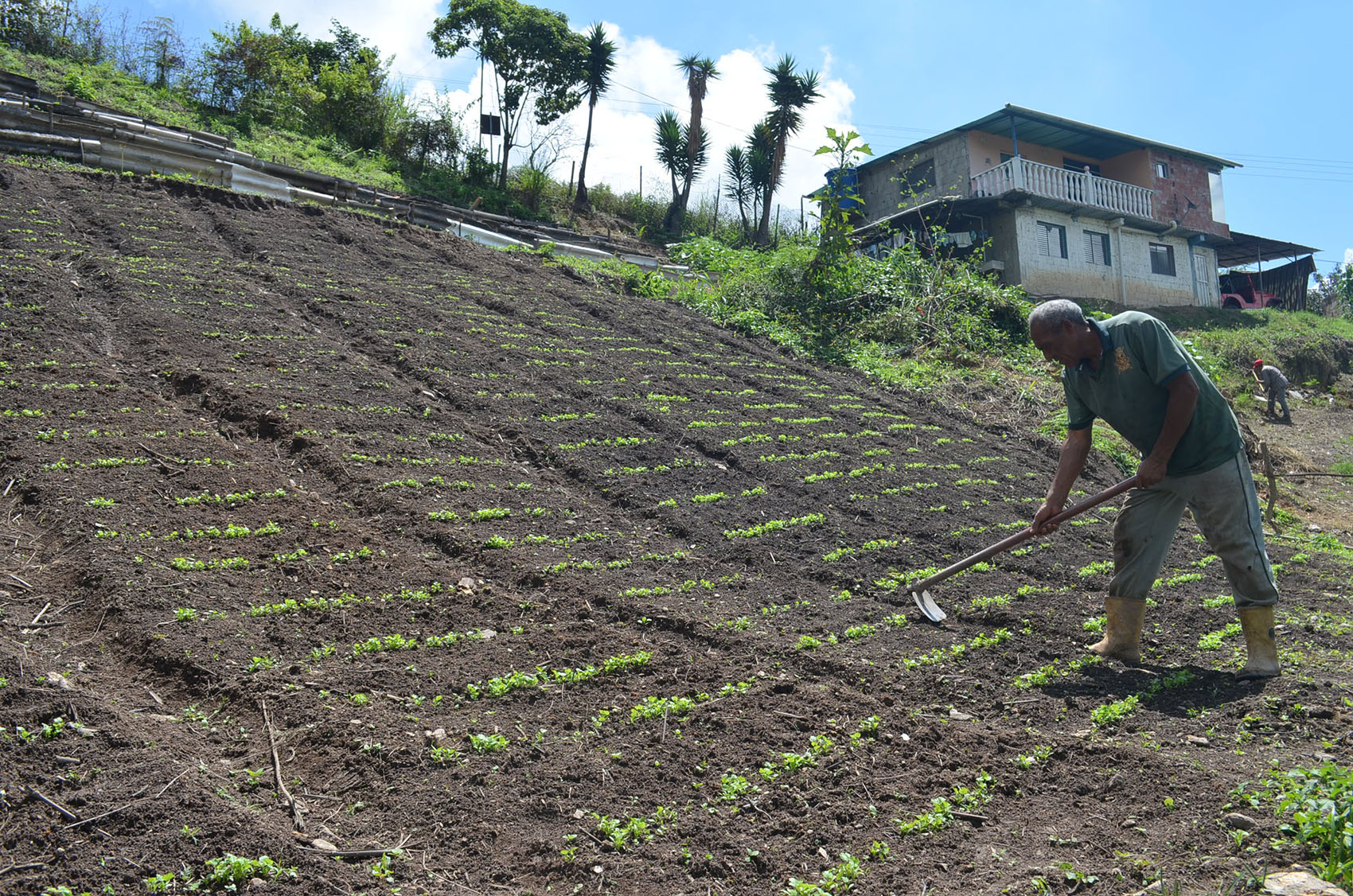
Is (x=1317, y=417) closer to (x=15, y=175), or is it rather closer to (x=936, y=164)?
(x=936, y=164)

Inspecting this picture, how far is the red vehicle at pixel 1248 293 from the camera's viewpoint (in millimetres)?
30188

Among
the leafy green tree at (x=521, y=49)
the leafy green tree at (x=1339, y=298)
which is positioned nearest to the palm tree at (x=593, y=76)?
the leafy green tree at (x=521, y=49)

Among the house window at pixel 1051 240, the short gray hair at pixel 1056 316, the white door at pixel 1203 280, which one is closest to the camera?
the short gray hair at pixel 1056 316

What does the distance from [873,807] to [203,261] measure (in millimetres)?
8760

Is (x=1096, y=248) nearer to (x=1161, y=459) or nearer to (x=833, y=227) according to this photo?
(x=833, y=227)

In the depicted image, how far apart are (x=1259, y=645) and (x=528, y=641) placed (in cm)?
351

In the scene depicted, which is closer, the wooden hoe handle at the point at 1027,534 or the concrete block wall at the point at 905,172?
the wooden hoe handle at the point at 1027,534

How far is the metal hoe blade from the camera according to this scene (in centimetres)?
508

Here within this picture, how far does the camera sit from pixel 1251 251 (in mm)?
30531

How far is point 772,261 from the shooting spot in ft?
48.4

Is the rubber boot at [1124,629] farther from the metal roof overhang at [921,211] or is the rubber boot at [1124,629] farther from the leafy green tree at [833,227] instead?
the metal roof overhang at [921,211]

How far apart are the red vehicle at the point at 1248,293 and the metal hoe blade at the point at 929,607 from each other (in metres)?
30.5

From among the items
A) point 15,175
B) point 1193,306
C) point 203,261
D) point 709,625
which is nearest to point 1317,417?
point 1193,306

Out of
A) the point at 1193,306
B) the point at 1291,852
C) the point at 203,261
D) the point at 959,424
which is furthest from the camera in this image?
the point at 1193,306
